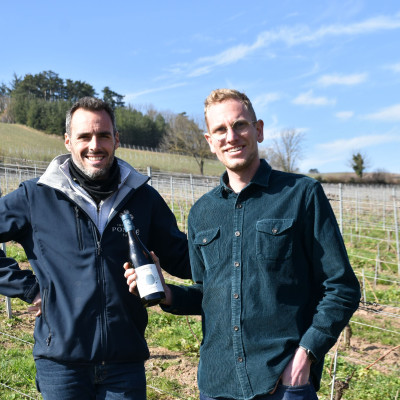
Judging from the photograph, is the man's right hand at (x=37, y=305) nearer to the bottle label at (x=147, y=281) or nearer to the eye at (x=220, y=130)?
the bottle label at (x=147, y=281)

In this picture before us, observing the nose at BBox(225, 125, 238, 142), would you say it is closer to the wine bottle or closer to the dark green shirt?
the dark green shirt

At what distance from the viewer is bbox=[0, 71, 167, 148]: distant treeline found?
5425 centimetres

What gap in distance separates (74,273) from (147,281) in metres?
0.35

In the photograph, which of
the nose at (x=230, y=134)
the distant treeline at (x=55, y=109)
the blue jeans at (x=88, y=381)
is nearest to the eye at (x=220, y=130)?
the nose at (x=230, y=134)

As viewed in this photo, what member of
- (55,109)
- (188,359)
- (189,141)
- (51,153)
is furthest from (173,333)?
(55,109)

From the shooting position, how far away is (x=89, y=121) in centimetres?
222

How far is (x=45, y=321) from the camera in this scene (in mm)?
2117

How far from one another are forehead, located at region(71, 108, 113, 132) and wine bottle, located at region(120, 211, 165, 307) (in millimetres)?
440

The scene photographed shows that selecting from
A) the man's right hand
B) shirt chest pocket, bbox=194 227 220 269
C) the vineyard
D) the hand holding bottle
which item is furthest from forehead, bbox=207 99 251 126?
the vineyard

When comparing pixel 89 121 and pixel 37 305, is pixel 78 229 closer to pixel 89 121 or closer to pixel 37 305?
pixel 37 305

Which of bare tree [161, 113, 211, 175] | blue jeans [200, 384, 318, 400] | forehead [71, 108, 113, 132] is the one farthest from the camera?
bare tree [161, 113, 211, 175]

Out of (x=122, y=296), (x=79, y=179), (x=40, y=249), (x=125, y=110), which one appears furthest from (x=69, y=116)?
(x=125, y=110)

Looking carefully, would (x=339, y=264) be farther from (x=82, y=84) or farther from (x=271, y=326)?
(x=82, y=84)

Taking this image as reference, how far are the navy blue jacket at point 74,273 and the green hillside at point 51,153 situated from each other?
36209 mm
